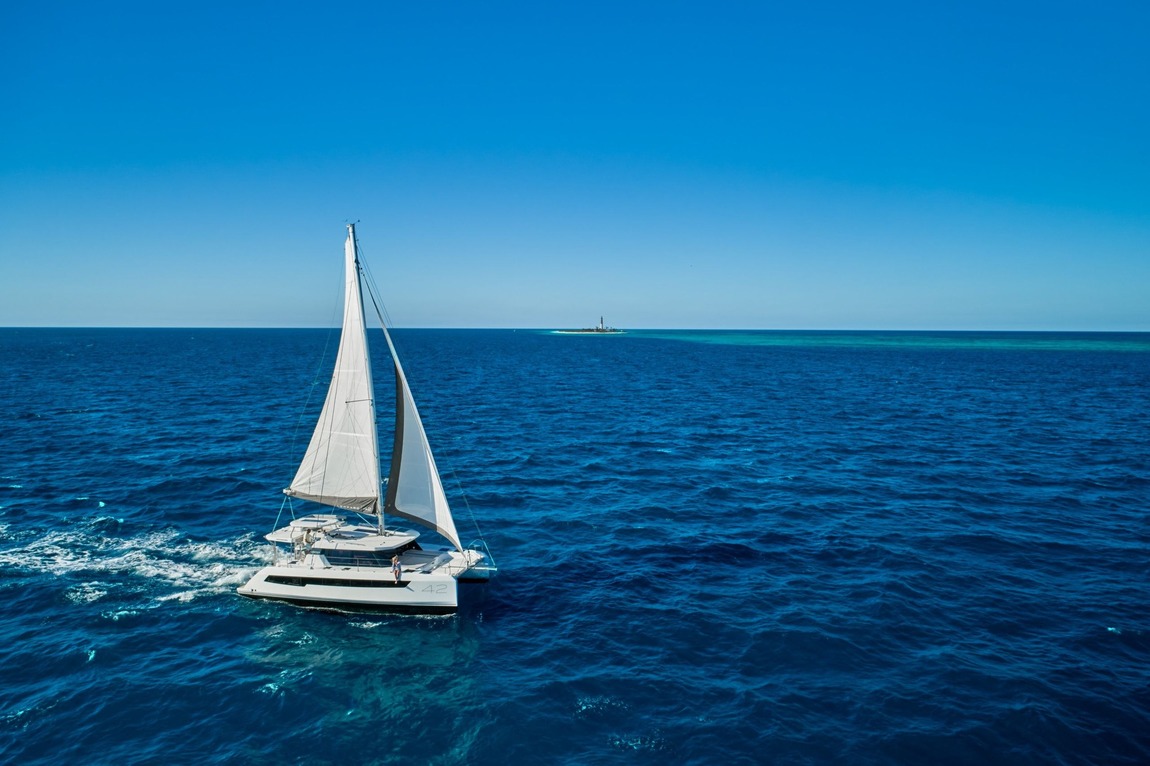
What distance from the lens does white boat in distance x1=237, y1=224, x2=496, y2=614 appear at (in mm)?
29094

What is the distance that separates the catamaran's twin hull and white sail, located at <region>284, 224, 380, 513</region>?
3.84m

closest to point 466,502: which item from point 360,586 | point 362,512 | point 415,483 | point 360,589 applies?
point 362,512

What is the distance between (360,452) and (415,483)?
331 cm

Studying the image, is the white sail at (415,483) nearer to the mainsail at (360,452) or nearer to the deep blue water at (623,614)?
the mainsail at (360,452)

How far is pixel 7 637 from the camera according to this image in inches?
1054

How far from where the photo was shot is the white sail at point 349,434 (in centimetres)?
3027

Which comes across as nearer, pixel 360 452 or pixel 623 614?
pixel 623 614

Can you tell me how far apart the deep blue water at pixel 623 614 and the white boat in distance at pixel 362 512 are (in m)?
1.49

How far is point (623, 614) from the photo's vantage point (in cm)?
2995

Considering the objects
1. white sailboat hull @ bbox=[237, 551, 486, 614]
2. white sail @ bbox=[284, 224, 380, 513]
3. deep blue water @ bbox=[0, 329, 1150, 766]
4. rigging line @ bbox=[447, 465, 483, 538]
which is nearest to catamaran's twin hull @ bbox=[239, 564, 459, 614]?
white sailboat hull @ bbox=[237, 551, 486, 614]

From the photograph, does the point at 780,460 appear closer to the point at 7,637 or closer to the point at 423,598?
the point at 423,598

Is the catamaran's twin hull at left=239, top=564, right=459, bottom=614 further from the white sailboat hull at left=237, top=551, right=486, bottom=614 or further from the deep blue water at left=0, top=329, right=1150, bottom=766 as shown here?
the deep blue water at left=0, top=329, right=1150, bottom=766

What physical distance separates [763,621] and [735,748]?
8.74 m

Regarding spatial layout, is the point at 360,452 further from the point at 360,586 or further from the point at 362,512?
the point at 360,586
